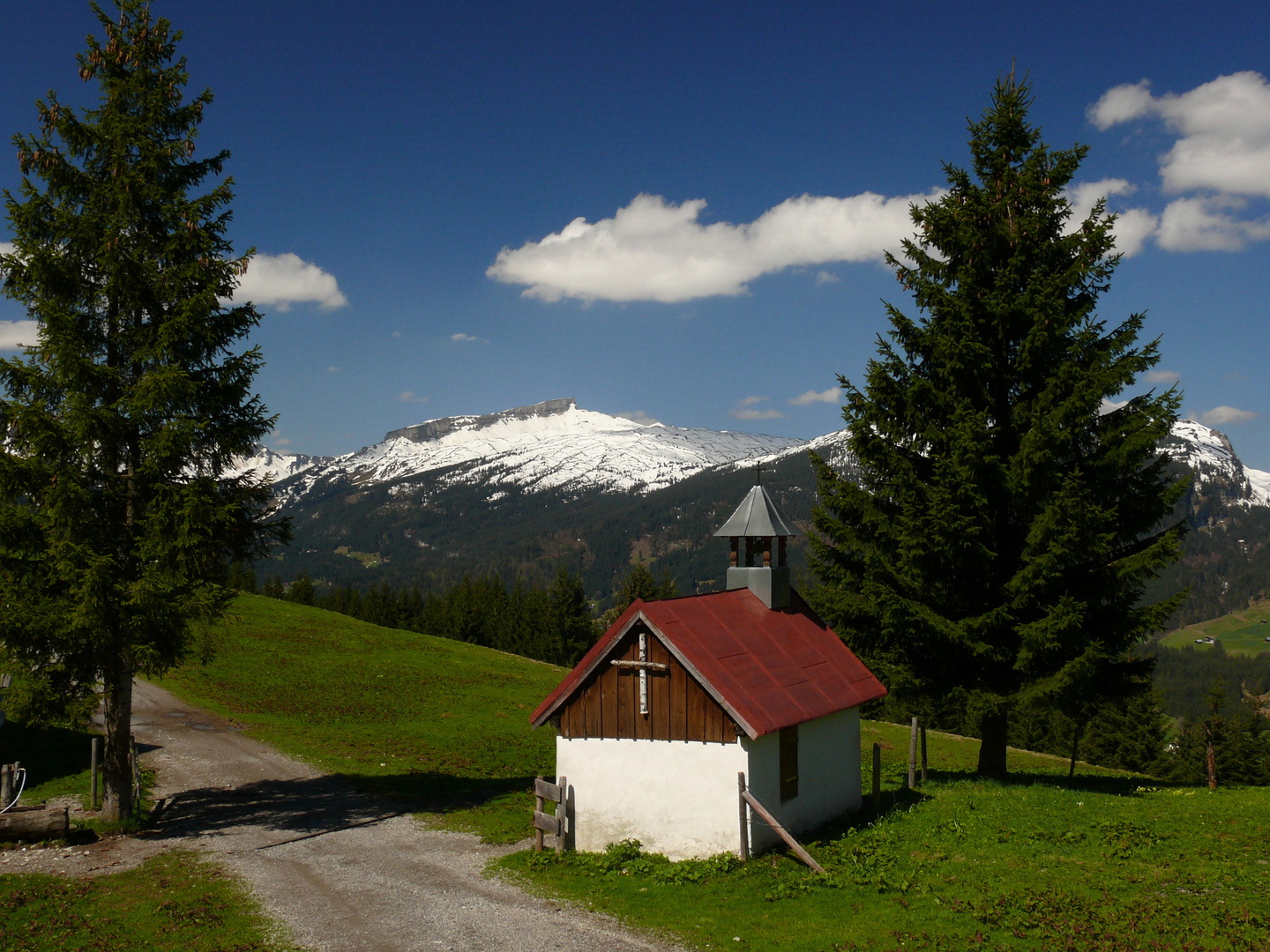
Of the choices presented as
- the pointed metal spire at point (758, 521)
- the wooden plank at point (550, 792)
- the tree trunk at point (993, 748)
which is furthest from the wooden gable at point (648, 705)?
the tree trunk at point (993, 748)

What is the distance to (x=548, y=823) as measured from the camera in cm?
1734

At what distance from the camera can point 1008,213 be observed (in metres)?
20.9

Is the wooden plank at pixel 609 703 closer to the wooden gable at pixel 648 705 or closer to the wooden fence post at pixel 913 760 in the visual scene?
the wooden gable at pixel 648 705

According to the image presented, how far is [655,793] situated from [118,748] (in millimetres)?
12168

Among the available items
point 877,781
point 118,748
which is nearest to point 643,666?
point 877,781

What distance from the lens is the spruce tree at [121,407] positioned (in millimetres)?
17562

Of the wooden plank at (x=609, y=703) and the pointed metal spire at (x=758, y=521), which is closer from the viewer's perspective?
the wooden plank at (x=609, y=703)

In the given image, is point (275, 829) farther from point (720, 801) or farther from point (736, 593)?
point (736, 593)

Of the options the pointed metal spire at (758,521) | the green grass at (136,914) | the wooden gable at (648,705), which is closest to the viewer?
the green grass at (136,914)

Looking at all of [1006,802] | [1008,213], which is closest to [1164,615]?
[1006,802]

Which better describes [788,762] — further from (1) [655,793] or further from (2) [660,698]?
(2) [660,698]

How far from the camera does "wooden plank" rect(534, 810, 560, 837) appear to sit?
17.3m

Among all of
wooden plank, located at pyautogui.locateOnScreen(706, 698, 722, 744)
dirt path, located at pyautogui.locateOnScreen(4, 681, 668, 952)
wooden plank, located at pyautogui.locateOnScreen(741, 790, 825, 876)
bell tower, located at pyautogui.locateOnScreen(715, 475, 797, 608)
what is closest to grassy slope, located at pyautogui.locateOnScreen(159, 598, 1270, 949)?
wooden plank, located at pyautogui.locateOnScreen(741, 790, 825, 876)

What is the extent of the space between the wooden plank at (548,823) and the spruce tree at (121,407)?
8293 millimetres
